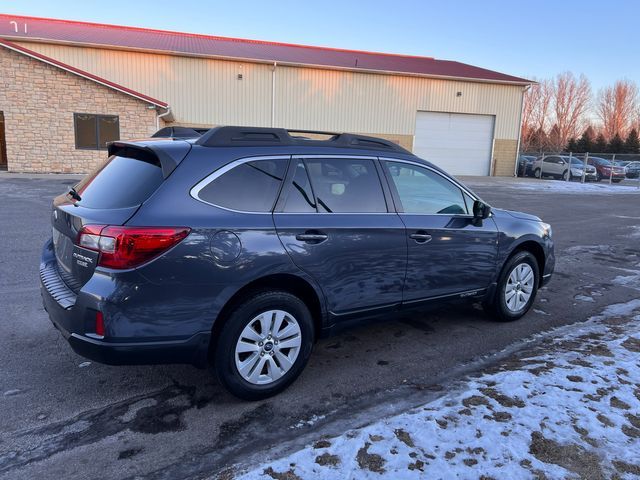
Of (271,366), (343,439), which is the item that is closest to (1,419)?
(271,366)

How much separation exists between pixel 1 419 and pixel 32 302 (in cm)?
226

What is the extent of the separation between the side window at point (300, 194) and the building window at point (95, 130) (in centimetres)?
1961

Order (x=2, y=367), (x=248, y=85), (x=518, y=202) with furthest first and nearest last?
1. (x=248, y=85)
2. (x=518, y=202)
3. (x=2, y=367)

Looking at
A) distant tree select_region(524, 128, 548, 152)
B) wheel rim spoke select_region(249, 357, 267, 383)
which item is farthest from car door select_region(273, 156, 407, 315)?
distant tree select_region(524, 128, 548, 152)

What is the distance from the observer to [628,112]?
69.8 metres

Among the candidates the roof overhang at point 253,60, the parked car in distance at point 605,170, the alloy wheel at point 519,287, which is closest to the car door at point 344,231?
the alloy wheel at point 519,287

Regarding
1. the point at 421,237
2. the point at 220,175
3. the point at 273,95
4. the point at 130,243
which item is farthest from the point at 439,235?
the point at 273,95

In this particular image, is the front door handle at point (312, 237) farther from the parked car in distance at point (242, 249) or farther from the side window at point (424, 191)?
the side window at point (424, 191)

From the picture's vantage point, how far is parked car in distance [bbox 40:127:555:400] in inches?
115

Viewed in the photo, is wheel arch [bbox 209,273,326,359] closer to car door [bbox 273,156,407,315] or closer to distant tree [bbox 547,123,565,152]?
car door [bbox 273,156,407,315]

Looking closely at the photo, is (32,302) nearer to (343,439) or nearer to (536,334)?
(343,439)

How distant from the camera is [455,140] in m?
30.1

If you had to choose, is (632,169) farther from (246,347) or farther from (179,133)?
(246,347)

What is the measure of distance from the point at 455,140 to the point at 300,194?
28370 mm
